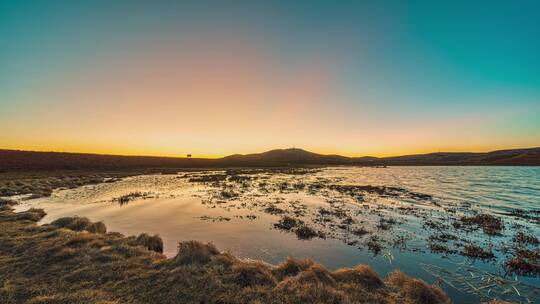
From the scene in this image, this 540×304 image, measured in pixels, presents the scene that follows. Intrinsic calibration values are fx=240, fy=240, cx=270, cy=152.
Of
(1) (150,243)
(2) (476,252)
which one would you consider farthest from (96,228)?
(2) (476,252)

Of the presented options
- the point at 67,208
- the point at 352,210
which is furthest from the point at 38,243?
the point at 352,210

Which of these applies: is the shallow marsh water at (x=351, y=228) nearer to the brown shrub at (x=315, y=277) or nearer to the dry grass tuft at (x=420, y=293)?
the dry grass tuft at (x=420, y=293)

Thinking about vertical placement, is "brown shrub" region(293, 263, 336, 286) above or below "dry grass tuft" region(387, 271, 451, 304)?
above

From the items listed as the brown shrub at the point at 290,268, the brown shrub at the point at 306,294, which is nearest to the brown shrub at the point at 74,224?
the brown shrub at the point at 290,268

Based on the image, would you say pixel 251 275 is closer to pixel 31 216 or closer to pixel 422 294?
pixel 422 294

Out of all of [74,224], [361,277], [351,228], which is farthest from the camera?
[351,228]

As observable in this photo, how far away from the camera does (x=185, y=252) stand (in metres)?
11.6

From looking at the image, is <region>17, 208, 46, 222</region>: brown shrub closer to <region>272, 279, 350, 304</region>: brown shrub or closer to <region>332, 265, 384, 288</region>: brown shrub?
<region>272, 279, 350, 304</region>: brown shrub

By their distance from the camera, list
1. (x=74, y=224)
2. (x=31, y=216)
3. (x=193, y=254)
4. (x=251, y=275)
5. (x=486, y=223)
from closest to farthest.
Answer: (x=251, y=275)
(x=193, y=254)
(x=74, y=224)
(x=31, y=216)
(x=486, y=223)

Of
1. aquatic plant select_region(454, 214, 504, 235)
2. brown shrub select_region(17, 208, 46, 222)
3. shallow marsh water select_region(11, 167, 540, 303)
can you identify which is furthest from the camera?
brown shrub select_region(17, 208, 46, 222)

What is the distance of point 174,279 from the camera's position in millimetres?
9539

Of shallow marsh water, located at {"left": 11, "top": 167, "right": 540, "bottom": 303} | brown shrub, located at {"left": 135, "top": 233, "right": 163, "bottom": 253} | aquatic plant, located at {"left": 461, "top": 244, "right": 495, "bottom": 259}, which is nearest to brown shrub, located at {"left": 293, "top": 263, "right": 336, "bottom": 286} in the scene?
shallow marsh water, located at {"left": 11, "top": 167, "right": 540, "bottom": 303}

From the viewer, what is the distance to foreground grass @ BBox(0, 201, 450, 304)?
8.41 m

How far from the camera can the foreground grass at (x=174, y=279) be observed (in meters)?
8.41
